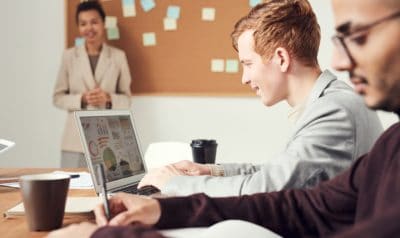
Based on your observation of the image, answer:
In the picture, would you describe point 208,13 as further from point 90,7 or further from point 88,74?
point 88,74

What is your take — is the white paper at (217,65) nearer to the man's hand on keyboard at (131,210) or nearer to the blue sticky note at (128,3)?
the blue sticky note at (128,3)

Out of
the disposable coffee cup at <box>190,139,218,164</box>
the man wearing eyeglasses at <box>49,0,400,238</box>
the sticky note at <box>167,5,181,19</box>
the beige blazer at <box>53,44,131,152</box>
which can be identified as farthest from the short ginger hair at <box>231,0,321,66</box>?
the sticky note at <box>167,5,181,19</box>

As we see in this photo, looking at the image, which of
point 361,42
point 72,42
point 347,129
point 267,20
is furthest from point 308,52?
point 72,42

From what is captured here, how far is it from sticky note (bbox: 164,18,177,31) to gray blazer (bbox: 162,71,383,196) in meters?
2.66

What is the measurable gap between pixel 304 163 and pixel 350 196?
0.22 metres

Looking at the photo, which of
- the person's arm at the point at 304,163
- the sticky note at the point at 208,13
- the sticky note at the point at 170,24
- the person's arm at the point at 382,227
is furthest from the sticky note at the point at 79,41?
the person's arm at the point at 382,227

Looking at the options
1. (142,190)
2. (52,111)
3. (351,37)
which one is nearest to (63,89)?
(52,111)

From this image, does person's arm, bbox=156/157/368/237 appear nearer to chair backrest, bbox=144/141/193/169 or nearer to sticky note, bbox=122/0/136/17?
chair backrest, bbox=144/141/193/169

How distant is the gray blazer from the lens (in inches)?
53.3

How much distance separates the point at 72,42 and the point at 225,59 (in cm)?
111

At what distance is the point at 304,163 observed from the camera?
135 centimetres

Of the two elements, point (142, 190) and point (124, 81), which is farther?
point (124, 81)

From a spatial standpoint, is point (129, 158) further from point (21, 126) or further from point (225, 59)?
point (21, 126)

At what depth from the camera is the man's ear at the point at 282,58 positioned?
1.62 meters
